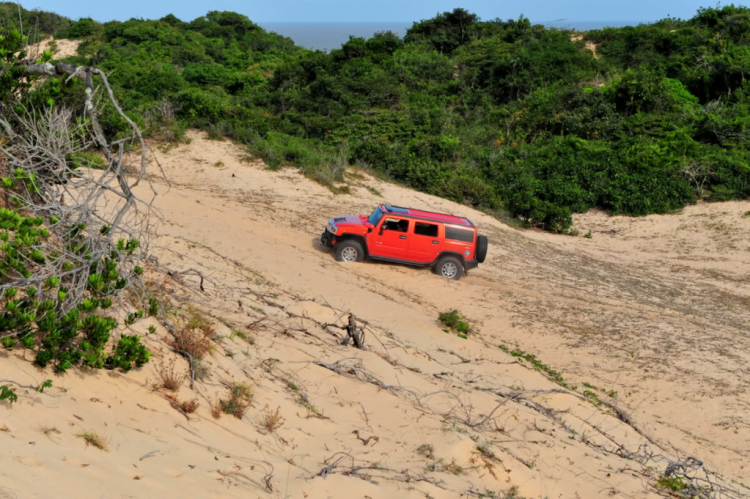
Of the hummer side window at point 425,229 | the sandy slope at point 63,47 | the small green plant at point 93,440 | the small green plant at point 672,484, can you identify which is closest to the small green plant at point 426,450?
the small green plant at point 672,484

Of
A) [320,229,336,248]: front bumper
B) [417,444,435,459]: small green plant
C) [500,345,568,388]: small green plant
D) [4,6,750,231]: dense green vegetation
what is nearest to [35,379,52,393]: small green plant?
[417,444,435,459]: small green plant

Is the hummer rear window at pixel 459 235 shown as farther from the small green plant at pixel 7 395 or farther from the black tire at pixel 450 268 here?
the small green plant at pixel 7 395

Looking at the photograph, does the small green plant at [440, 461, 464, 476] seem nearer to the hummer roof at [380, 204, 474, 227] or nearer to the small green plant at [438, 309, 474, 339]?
the small green plant at [438, 309, 474, 339]

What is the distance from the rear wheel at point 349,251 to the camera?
1505 cm

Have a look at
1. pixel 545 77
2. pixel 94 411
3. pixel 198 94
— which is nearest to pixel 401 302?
pixel 94 411

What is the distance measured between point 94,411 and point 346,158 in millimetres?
18699

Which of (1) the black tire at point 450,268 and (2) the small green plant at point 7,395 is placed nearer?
(2) the small green plant at point 7,395

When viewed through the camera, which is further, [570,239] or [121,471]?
[570,239]

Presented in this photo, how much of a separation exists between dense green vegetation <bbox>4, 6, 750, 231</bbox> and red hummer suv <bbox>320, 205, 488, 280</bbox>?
257 inches

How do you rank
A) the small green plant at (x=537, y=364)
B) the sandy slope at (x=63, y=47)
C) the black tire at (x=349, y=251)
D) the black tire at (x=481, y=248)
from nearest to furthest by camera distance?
the small green plant at (x=537, y=364) < the black tire at (x=349, y=251) < the black tire at (x=481, y=248) < the sandy slope at (x=63, y=47)

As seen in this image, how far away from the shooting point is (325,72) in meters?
35.4

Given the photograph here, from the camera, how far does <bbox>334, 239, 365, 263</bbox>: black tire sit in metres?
15.0

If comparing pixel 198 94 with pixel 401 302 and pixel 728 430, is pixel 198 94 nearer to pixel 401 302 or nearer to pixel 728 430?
pixel 401 302

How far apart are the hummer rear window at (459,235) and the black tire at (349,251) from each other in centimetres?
208
